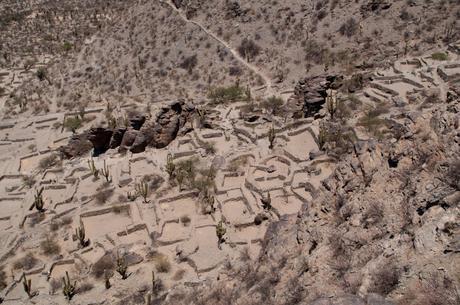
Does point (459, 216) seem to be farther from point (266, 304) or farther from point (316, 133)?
point (316, 133)

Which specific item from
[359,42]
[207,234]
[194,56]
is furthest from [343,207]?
[194,56]

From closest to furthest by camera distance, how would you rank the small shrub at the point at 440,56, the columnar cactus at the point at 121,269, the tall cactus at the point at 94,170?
1. the columnar cactus at the point at 121,269
2. the tall cactus at the point at 94,170
3. the small shrub at the point at 440,56

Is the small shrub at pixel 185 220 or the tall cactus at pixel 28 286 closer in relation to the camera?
the tall cactus at pixel 28 286

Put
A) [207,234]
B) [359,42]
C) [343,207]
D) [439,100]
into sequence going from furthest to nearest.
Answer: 1. [359,42]
2. [439,100]
3. [207,234]
4. [343,207]

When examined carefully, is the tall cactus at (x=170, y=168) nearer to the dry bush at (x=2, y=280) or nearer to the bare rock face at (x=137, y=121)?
the bare rock face at (x=137, y=121)

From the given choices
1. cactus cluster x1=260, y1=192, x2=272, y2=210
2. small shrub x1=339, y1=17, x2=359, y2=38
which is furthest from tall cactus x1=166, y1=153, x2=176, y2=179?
small shrub x1=339, y1=17, x2=359, y2=38

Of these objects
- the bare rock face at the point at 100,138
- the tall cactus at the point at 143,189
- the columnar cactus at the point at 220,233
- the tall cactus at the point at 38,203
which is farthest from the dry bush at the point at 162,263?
the bare rock face at the point at 100,138
